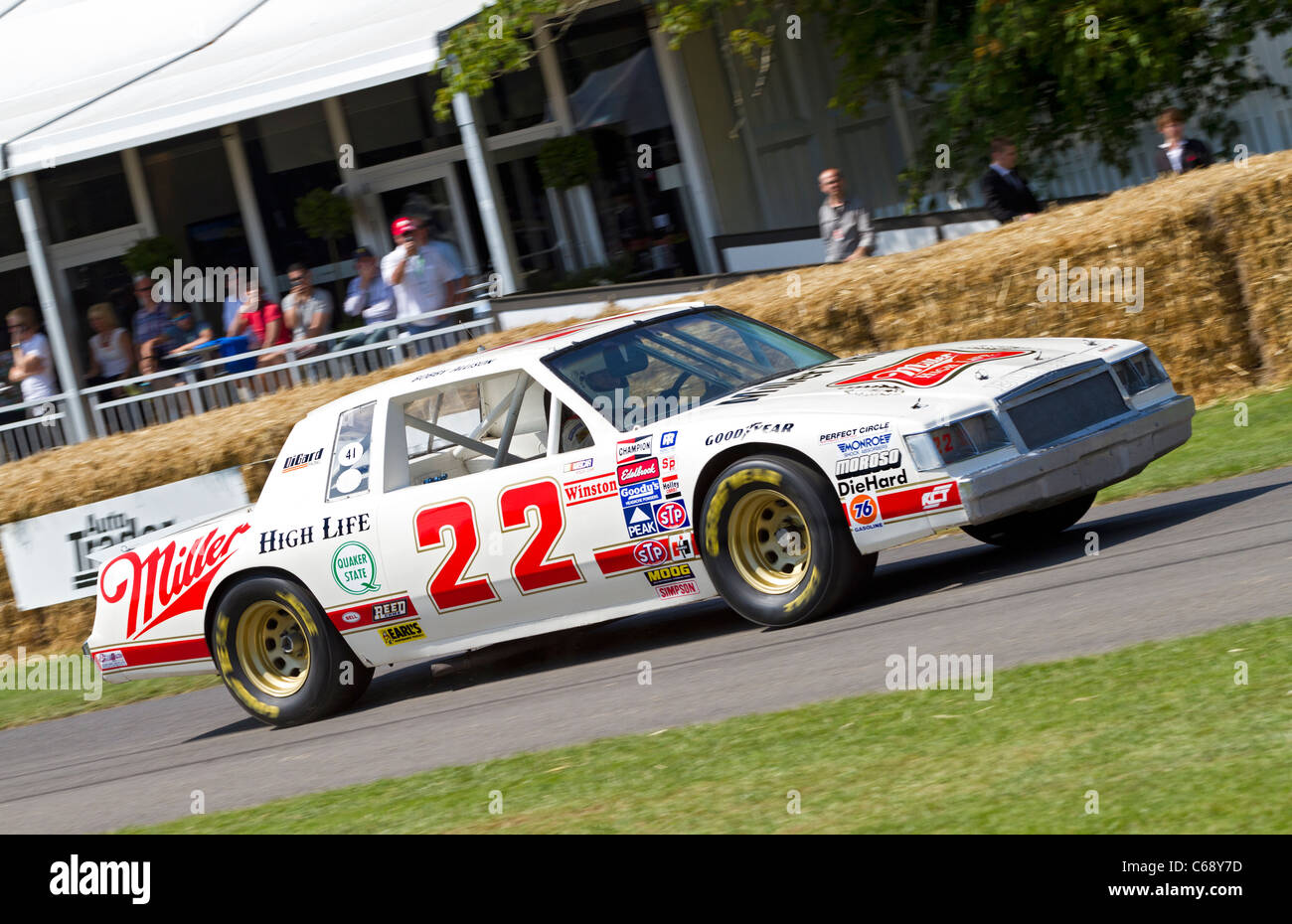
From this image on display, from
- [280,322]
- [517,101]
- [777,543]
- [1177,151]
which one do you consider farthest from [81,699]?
[517,101]

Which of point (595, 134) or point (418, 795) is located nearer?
point (418, 795)

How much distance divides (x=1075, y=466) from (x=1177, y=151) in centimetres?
710

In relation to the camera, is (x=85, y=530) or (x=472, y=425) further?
(x=85, y=530)

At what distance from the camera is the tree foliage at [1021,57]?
13758 millimetres

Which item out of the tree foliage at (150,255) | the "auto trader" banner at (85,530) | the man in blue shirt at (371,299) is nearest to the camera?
the "auto trader" banner at (85,530)

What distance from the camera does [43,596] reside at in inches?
518

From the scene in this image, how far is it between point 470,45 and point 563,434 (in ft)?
28.1

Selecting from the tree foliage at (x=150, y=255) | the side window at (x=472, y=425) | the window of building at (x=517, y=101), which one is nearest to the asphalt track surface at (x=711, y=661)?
the side window at (x=472, y=425)

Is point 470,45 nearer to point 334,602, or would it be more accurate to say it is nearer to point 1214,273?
point 1214,273

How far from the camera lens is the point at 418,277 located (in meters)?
15.3

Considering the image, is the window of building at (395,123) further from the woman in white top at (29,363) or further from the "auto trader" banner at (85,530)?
the "auto trader" banner at (85,530)

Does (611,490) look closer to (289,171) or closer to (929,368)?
(929,368)

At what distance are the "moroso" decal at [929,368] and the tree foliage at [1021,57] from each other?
6.86 meters

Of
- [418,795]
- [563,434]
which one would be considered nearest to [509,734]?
[418,795]
